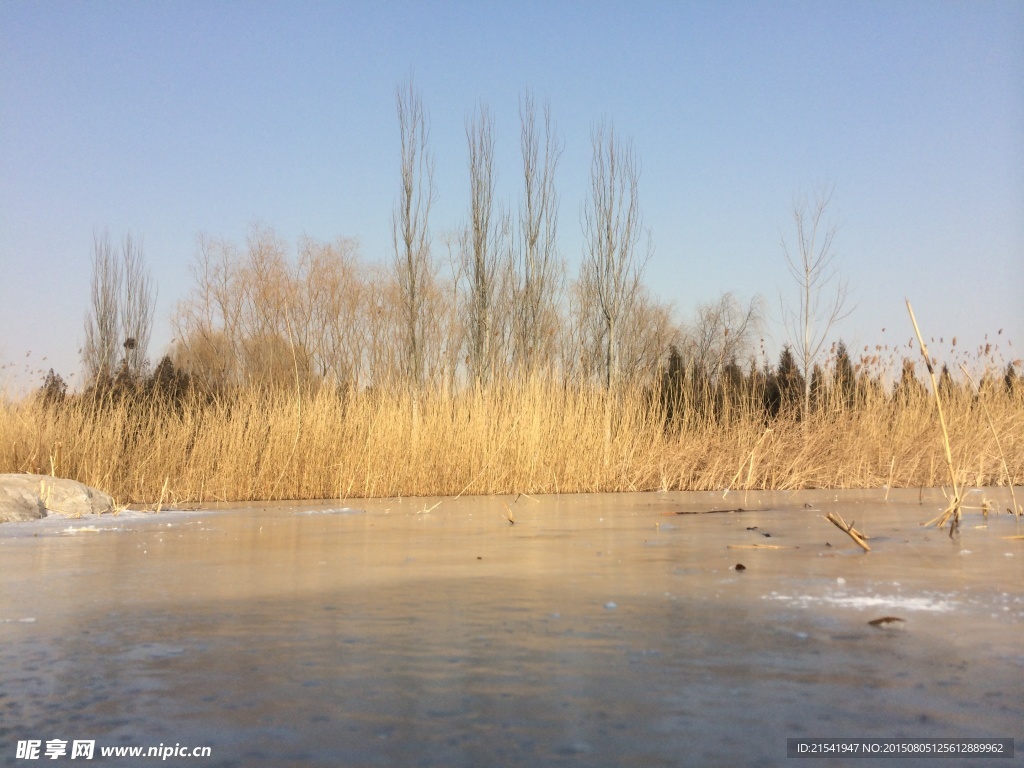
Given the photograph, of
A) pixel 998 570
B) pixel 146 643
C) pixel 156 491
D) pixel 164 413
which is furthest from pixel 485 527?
pixel 164 413

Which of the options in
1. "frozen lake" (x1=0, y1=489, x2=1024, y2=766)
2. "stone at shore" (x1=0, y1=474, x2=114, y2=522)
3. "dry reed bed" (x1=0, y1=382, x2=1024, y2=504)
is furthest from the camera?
"dry reed bed" (x1=0, y1=382, x2=1024, y2=504)

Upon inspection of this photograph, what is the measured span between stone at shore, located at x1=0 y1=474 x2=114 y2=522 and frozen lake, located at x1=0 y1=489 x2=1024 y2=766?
2.22m

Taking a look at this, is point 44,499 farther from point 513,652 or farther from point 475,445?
point 513,652

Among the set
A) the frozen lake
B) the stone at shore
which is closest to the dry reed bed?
the stone at shore

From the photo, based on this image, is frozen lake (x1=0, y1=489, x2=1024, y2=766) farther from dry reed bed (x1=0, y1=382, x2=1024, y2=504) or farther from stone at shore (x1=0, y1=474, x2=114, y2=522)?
dry reed bed (x1=0, y1=382, x2=1024, y2=504)

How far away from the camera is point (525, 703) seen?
117 cm

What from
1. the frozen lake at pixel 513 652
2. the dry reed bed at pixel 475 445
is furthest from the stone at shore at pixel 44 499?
the frozen lake at pixel 513 652

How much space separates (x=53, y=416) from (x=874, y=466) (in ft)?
28.4

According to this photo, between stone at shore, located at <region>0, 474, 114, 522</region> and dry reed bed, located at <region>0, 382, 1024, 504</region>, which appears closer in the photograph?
stone at shore, located at <region>0, 474, 114, 522</region>

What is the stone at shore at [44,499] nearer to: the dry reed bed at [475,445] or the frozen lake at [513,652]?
the dry reed bed at [475,445]

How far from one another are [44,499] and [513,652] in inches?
201

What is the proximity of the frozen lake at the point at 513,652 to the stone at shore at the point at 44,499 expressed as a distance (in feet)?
7.28

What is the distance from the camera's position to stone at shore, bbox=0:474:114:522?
5.05 metres

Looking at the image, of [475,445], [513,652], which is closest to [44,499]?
[475,445]
